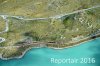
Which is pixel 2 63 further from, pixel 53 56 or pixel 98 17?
pixel 98 17

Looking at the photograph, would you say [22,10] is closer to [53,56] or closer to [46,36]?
[46,36]

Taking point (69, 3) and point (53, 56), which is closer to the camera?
point (53, 56)

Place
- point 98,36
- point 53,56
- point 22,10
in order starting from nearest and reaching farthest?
point 53,56 → point 98,36 → point 22,10

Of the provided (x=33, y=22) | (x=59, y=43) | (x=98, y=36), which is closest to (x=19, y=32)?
(x=33, y=22)

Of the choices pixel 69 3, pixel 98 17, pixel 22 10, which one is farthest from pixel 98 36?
pixel 22 10

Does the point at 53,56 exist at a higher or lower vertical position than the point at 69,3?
lower

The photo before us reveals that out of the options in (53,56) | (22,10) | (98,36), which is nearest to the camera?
(53,56)
